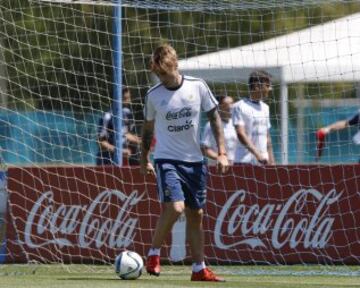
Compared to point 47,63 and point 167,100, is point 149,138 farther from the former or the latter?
point 47,63

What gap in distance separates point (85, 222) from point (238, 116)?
201 cm

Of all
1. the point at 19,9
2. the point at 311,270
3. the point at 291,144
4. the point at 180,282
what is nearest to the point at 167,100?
the point at 180,282

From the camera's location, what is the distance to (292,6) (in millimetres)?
13328

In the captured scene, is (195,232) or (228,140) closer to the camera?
(195,232)

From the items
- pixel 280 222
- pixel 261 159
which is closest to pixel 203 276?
pixel 280 222

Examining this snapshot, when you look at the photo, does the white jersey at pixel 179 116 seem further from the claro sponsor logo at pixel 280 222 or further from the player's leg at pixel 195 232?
the claro sponsor logo at pixel 280 222

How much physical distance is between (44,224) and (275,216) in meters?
2.38

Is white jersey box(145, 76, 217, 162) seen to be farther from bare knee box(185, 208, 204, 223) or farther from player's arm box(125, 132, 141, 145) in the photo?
player's arm box(125, 132, 141, 145)

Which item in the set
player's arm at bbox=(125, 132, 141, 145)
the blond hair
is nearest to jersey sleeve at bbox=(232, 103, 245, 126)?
player's arm at bbox=(125, 132, 141, 145)

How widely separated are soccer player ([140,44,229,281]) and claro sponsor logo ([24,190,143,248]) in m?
2.59

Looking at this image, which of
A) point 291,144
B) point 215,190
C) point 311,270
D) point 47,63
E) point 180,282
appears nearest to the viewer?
point 180,282

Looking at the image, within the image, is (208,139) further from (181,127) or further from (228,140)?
(181,127)

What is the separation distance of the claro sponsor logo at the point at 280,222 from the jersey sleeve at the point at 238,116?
0.93 metres

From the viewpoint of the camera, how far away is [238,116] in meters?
13.6
